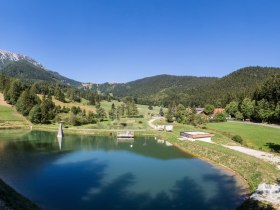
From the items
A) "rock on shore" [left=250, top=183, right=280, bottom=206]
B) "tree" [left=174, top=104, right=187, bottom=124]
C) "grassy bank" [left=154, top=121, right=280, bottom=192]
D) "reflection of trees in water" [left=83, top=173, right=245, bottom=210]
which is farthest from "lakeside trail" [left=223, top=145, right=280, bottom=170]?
"tree" [left=174, top=104, right=187, bottom=124]

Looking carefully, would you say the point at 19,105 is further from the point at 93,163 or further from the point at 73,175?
the point at 73,175

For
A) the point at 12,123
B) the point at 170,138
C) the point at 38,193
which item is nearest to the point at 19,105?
the point at 12,123

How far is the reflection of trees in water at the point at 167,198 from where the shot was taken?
26250mm

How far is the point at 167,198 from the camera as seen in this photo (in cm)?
2836

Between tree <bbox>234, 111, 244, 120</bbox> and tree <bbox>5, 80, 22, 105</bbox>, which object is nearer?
tree <bbox>5, 80, 22, 105</bbox>

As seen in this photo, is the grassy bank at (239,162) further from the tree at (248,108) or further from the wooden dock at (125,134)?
the tree at (248,108)

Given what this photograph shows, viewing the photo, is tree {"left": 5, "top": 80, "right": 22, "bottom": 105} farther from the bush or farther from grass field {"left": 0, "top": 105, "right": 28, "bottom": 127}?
the bush

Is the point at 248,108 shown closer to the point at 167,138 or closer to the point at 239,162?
the point at 167,138

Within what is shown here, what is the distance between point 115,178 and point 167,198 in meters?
9.06

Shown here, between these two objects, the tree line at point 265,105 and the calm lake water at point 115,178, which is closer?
the calm lake water at point 115,178

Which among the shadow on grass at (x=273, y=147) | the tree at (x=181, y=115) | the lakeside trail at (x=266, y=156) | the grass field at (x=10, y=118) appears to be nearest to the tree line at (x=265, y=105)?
the tree at (x=181, y=115)

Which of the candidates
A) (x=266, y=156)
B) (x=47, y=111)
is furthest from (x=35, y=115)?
(x=266, y=156)

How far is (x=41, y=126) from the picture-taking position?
287ft

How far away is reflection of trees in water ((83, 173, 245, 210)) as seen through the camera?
86.1ft
